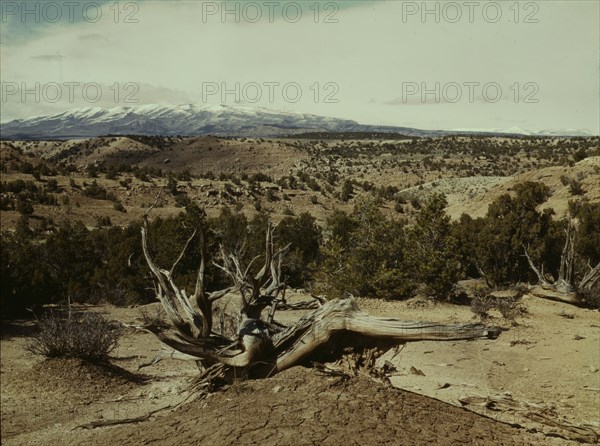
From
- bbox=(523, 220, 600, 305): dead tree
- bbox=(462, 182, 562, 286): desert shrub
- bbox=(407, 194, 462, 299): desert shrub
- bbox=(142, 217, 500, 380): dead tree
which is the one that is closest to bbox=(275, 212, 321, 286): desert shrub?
bbox=(407, 194, 462, 299): desert shrub

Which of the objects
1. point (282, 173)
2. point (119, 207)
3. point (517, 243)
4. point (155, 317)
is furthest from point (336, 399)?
point (282, 173)

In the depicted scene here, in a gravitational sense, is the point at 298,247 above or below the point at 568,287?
above

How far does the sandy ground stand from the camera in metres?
4.50

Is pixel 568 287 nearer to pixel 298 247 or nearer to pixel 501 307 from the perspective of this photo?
pixel 501 307

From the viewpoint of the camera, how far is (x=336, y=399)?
4895mm

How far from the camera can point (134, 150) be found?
80062 millimetres

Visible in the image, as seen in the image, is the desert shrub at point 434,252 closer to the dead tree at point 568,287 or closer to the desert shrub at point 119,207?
the dead tree at point 568,287

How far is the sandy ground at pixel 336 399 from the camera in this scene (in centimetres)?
450

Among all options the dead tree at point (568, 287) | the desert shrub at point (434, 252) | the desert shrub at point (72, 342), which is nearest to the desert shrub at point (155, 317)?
the desert shrub at point (72, 342)

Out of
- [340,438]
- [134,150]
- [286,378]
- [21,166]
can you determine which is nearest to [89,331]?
[286,378]

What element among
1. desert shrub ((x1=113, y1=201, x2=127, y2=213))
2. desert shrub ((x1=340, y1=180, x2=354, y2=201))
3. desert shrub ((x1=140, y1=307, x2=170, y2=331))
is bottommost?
desert shrub ((x1=140, y1=307, x2=170, y2=331))

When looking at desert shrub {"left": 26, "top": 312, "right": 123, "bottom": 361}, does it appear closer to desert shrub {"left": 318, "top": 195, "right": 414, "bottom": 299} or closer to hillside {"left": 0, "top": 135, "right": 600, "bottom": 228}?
desert shrub {"left": 318, "top": 195, "right": 414, "bottom": 299}

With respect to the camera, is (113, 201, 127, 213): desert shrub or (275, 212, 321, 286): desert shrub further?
(113, 201, 127, 213): desert shrub

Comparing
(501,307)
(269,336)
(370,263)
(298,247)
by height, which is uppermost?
(269,336)
